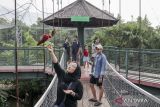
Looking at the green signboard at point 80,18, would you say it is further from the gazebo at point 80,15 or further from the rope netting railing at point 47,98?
the rope netting railing at point 47,98

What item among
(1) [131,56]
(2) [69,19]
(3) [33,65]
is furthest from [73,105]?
(3) [33,65]

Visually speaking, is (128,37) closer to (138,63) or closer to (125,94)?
(138,63)

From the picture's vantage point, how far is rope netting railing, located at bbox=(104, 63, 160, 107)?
17.7 ft

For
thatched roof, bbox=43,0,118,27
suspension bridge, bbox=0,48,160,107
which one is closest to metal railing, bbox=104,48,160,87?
suspension bridge, bbox=0,48,160,107

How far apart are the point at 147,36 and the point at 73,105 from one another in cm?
2243

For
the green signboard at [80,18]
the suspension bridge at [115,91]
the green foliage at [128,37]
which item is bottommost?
the suspension bridge at [115,91]

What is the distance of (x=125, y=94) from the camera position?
23.8ft

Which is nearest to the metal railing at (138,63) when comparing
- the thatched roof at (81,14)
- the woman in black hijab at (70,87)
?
the thatched roof at (81,14)

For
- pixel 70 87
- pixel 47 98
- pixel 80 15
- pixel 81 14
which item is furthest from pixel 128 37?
pixel 70 87

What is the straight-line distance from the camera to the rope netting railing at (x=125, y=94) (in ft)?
17.7

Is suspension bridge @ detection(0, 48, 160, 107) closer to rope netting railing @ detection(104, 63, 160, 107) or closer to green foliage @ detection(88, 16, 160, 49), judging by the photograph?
rope netting railing @ detection(104, 63, 160, 107)

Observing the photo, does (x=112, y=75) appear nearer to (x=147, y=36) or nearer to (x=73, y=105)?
(x=73, y=105)

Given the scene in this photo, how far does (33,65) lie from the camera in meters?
19.6

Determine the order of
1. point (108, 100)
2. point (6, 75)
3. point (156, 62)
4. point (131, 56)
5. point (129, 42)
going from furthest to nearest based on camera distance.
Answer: point (129, 42), point (6, 75), point (131, 56), point (156, 62), point (108, 100)
